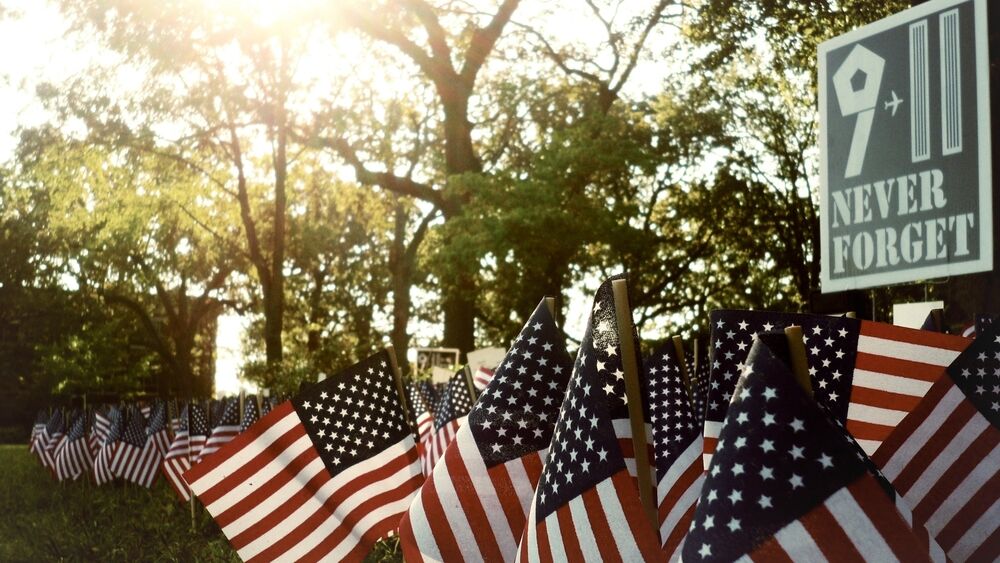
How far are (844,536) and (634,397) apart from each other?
1.17 m

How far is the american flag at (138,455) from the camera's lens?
19.1 meters

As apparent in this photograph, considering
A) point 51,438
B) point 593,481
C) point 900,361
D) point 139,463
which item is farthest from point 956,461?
point 51,438

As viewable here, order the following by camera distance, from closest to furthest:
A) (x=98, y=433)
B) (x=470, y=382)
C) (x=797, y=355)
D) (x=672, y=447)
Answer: (x=797, y=355)
(x=672, y=447)
(x=470, y=382)
(x=98, y=433)

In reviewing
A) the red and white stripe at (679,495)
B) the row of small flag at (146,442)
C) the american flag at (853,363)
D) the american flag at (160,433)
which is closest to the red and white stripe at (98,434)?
the row of small flag at (146,442)

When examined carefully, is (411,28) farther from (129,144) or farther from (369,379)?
(369,379)

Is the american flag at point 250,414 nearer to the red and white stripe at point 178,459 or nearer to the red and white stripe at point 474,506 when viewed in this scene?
the red and white stripe at point 178,459

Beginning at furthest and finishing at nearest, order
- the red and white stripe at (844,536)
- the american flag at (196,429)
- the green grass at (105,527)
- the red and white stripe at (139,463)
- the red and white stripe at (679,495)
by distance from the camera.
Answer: the red and white stripe at (139,463) → the american flag at (196,429) → the green grass at (105,527) → the red and white stripe at (679,495) → the red and white stripe at (844,536)

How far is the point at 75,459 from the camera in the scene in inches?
869

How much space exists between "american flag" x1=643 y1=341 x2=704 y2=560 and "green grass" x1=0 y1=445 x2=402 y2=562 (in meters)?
5.60

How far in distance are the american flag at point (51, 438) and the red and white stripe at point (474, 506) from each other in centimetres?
2101

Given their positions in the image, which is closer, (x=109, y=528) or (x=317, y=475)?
(x=317, y=475)

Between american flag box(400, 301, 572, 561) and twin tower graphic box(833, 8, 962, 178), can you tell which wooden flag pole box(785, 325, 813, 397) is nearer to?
Answer: american flag box(400, 301, 572, 561)

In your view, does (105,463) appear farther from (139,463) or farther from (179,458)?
(179,458)

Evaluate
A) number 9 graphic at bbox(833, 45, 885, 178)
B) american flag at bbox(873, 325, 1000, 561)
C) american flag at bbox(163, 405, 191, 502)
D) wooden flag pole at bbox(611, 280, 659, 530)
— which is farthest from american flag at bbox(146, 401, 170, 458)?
american flag at bbox(873, 325, 1000, 561)
